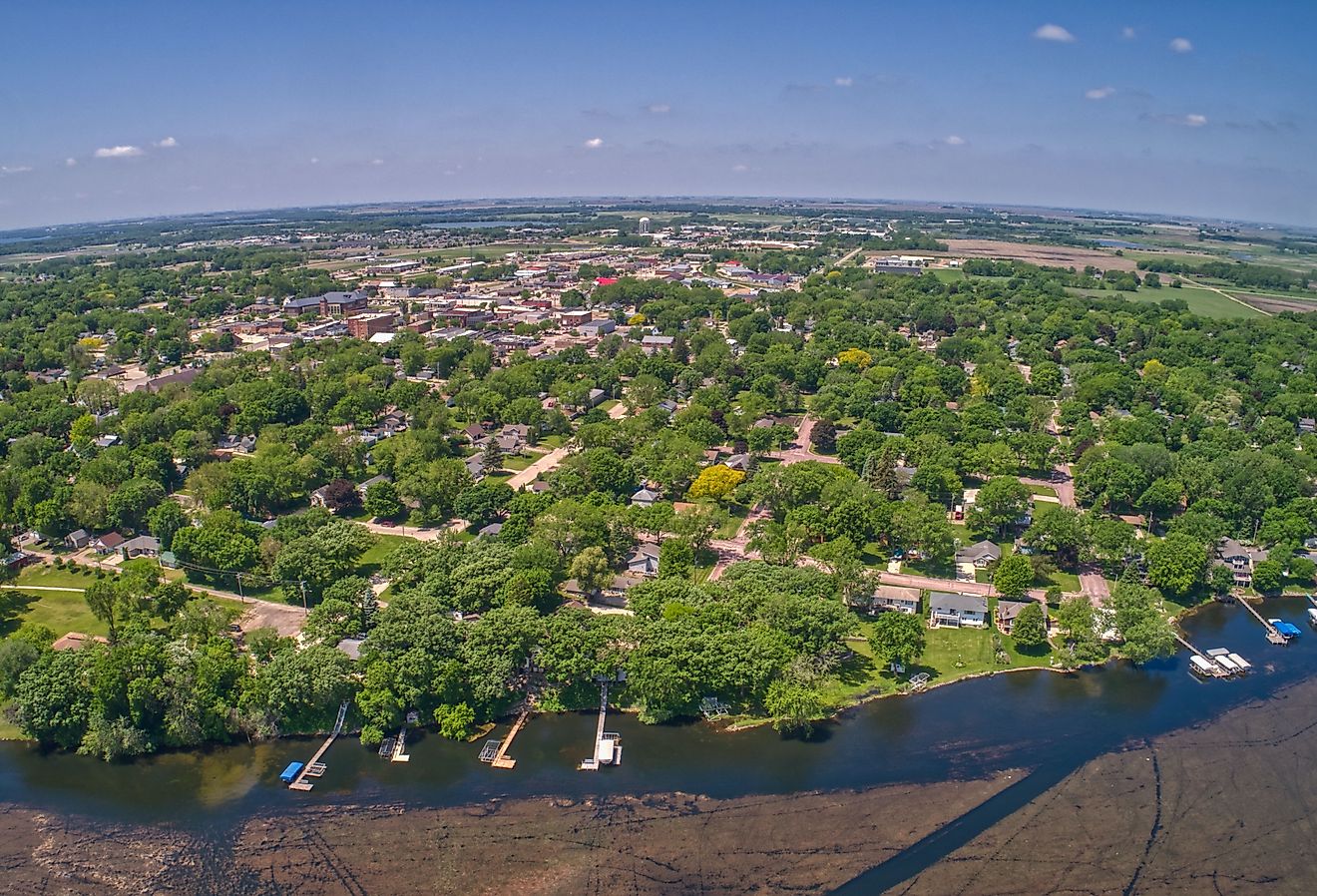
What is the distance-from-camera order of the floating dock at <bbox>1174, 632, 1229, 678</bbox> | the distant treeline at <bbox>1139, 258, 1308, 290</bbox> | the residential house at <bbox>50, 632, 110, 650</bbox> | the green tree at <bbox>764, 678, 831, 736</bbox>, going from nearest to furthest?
the green tree at <bbox>764, 678, 831, 736</bbox>, the floating dock at <bbox>1174, 632, 1229, 678</bbox>, the residential house at <bbox>50, 632, 110, 650</bbox>, the distant treeline at <bbox>1139, 258, 1308, 290</bbox>

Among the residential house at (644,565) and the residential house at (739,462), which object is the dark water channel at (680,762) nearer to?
the residential house at (644,565)

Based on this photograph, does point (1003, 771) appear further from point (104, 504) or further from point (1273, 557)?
point (104, 504)

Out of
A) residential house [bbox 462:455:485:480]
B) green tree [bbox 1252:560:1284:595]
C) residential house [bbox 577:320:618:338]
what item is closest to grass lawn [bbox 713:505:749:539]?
residential house [bbox 462:455:485:480]

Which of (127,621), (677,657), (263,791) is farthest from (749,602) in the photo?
(127,621)

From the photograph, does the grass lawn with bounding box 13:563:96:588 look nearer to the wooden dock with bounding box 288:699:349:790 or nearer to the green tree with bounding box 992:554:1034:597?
the wooden dock with bounding box 288:699:349:790

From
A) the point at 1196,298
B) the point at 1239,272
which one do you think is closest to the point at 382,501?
the point at 1196,298

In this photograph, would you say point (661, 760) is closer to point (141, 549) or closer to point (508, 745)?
point (508, 745)
